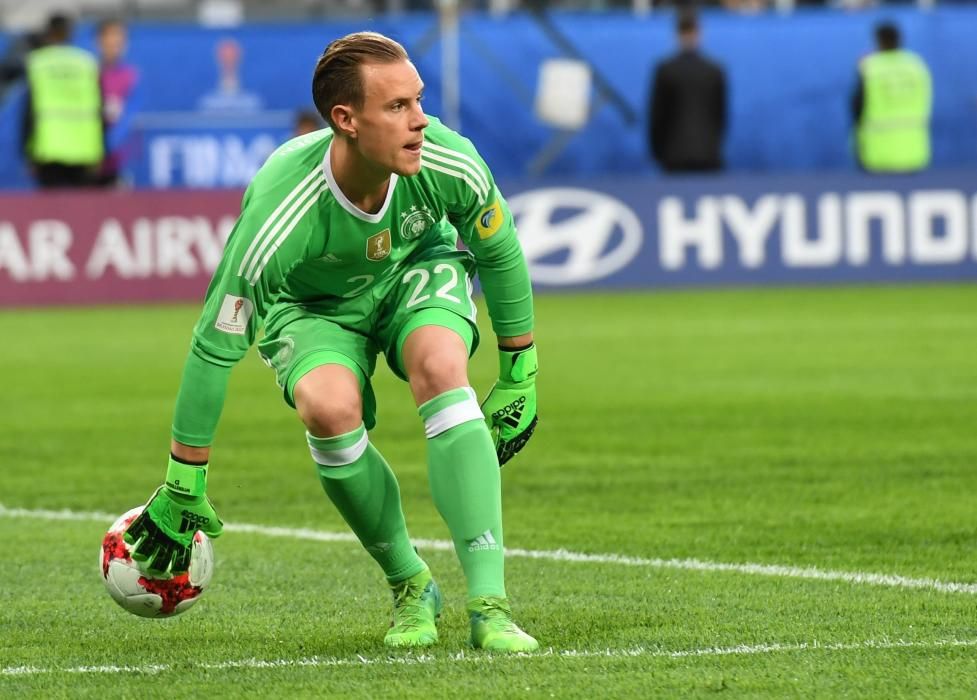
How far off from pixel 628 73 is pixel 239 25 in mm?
4385

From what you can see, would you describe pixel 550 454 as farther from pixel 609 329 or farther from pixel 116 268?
pixel 116 268

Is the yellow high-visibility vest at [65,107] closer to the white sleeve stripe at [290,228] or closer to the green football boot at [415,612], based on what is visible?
the green football boot at [415,612]

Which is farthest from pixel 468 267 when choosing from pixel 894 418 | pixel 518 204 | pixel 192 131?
Result: pixel 192 131

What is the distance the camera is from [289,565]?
7414 mm

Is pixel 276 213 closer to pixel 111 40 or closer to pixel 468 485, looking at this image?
pixel 468 485

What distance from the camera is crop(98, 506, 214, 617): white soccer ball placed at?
19.4 ft

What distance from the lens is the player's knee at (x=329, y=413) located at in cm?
576

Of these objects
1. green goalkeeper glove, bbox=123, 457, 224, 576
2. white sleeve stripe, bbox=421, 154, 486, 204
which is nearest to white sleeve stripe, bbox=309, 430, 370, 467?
green goalkeeper glove, bbox=123, 457, 224, 576

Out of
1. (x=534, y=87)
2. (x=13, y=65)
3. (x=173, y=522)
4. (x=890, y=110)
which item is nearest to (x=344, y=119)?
(x=173, y=522)

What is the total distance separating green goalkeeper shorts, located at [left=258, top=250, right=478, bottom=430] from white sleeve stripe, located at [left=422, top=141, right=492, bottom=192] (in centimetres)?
31

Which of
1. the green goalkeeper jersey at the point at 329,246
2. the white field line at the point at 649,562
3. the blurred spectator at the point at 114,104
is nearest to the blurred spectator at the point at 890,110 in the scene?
the blurred spectator at the point at 114,104

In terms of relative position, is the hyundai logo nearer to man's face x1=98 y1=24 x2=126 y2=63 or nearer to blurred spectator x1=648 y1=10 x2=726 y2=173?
blurred spectator x1=648 y1=10 x2=726 y2=173

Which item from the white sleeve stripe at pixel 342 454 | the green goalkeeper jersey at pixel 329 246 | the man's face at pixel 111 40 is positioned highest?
the green goalkeeper jersey at pixel 329 246

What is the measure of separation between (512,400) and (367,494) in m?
0.51
